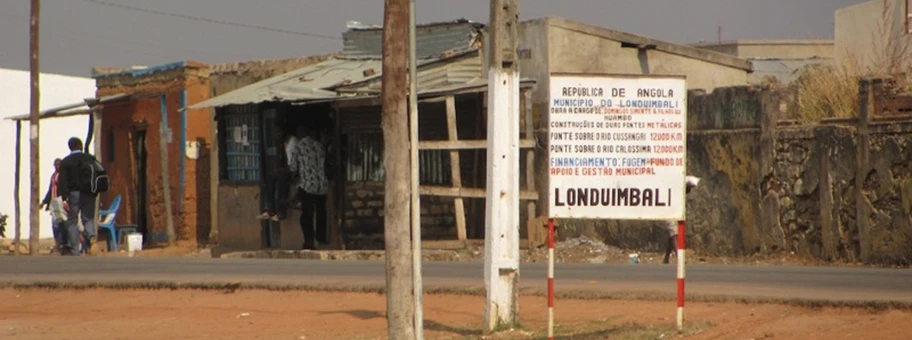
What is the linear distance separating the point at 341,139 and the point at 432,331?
11754 mm

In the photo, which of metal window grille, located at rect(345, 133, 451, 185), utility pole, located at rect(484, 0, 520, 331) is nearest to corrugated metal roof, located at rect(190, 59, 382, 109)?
metal window grille, located at rect(345, 133, 451, 185)

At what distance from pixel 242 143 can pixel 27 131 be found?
1781 cm

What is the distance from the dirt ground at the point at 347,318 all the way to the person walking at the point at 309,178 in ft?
20.9

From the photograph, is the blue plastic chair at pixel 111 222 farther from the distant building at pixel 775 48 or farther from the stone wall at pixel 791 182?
the distant building at pixel 775 48

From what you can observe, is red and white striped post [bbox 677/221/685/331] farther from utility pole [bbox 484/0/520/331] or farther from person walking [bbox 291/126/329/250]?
person walking [bbox 291/126/329/250]

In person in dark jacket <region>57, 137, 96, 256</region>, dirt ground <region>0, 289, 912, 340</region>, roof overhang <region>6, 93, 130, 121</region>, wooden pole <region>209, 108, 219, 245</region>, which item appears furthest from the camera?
roof overhang <region>6, 93, 130, 121</region>

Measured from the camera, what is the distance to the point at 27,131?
137 ft

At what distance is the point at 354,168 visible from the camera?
2323cm

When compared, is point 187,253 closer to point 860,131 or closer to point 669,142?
point 860,131

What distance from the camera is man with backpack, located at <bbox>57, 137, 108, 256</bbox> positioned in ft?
77.0

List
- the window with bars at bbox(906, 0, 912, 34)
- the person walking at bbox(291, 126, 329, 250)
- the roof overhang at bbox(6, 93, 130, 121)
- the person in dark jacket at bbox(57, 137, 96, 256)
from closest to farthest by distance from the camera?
the person walking at bbox(291, 126, 329, 250), the person in dark jacket at bbox(57, 137, 96, 256), the window with bars at bbox(906, 0, 912, 34), the roof overhang at bbox(6, 93, 130, 121)

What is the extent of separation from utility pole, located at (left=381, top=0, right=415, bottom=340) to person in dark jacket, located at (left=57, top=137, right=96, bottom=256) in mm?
14137

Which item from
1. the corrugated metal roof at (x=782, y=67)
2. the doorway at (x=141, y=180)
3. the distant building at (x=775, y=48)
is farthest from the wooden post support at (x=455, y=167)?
the distant building at (x=775, y=48)

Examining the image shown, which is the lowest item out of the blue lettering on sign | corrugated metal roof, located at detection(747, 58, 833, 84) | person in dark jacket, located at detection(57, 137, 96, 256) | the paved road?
the paved road
